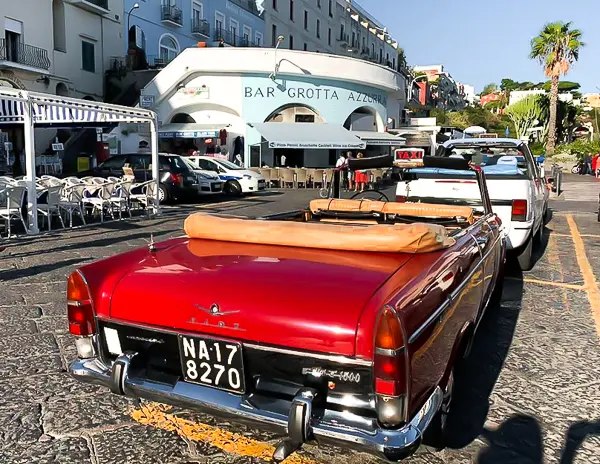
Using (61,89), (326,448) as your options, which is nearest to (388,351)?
(326,448)

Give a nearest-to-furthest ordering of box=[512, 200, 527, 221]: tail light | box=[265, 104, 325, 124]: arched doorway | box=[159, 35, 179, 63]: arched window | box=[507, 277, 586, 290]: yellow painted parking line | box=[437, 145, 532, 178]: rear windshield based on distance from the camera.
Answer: box=[507, 277, 586, 290]: yellow painted parking line
box=[512, 200, 527, 221]: tail light
box=[437, 145, 532, 178]: rear windshield
box=[265, 104, 325, 124]: arched doorway
box=[159, 35, 179, 63]: arched window

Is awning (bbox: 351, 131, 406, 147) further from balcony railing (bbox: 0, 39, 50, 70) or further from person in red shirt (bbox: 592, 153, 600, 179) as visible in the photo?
balcony railing (bbox: 0, 39, 50, 70)

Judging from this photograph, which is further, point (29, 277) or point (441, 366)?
point (29, 277)

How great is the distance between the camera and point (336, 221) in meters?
4.84

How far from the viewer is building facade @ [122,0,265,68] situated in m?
29.9

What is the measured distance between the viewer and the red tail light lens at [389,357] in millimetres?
2174

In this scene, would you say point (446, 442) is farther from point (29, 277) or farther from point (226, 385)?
point (29, 277)

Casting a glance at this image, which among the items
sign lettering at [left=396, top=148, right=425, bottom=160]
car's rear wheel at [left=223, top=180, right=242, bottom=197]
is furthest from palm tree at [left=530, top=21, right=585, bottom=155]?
sign lettering at [left=396, top=148, right=425, bottom=160]

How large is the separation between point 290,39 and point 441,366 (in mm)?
43832

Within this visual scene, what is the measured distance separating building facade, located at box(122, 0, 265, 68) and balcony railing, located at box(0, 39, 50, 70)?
5.72 meters

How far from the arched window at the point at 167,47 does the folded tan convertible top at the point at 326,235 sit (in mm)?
30006

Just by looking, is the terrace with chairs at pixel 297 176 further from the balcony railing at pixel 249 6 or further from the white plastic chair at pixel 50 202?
the balcony railing at pixel 249 6

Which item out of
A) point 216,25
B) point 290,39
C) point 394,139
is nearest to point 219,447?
point 394,139

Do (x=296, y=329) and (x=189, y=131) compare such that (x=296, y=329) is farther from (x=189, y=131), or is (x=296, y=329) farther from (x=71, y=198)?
(x=189, y=131)
